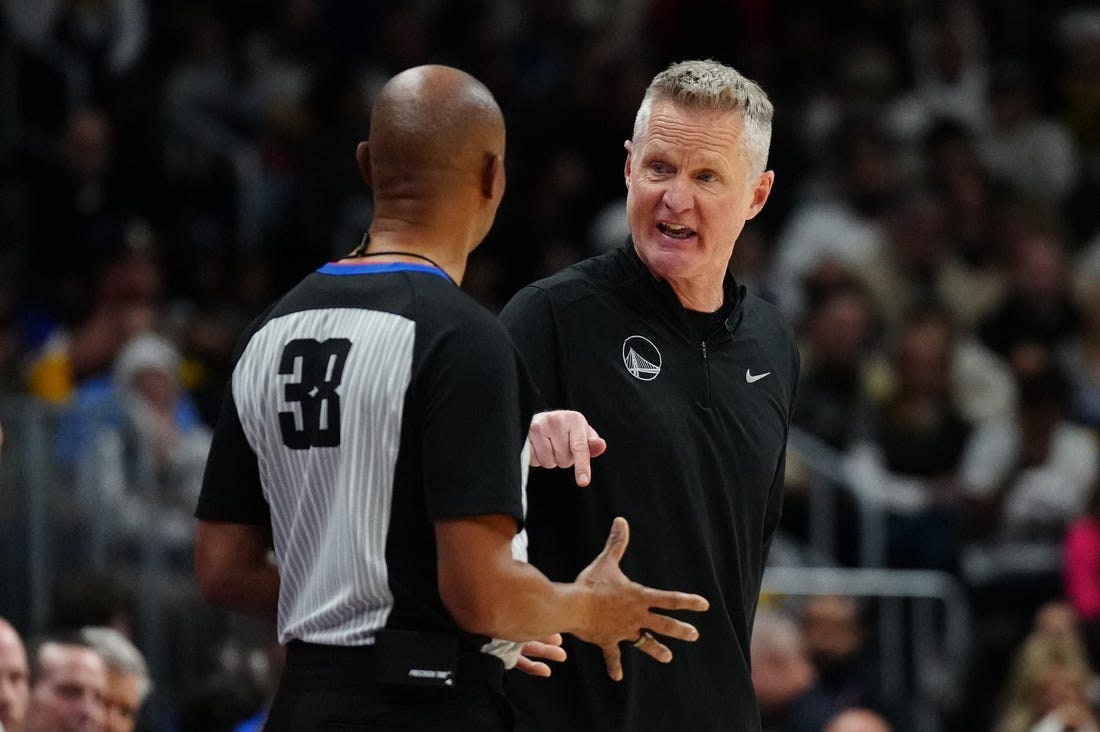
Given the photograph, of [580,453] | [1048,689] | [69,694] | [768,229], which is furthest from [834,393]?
[580,453]

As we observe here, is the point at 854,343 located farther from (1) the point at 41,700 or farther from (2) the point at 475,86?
→ (2) the point at 475,86

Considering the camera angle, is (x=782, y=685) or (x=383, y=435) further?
(x=782, y=685)

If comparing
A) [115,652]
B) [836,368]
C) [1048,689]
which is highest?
[836,368]

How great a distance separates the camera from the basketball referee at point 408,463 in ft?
11.2

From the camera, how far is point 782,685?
321 inches

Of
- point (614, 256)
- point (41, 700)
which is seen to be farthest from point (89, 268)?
point (614, 256)

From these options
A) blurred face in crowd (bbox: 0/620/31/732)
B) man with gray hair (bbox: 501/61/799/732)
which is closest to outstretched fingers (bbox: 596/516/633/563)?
man with gray hair (bbox: 501/61/799/732)

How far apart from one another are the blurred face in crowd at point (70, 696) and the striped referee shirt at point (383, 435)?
2775mm

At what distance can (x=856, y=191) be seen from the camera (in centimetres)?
1305

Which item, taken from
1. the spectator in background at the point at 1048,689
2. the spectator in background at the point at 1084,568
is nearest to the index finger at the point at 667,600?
the spectator in background at the point at 1048,689

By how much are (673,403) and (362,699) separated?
129 cm

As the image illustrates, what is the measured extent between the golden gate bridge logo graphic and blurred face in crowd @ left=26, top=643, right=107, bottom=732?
2.60 meters

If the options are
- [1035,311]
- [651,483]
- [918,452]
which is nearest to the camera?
[651,483]

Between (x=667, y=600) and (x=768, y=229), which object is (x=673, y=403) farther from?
(x=768, y=229)
